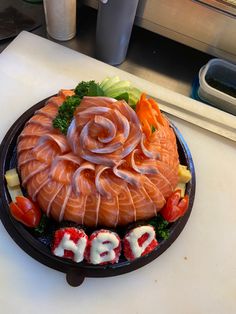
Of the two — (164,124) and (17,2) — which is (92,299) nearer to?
(164,124)

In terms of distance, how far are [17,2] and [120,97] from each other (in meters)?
1.00

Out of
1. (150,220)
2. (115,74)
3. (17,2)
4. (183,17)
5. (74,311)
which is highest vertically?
(183,17)

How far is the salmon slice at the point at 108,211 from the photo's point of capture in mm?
1149

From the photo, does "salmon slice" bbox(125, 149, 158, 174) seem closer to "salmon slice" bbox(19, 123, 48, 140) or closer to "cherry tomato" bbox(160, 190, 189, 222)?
"cherry tomato" bbox(160, 190, 189, 222)

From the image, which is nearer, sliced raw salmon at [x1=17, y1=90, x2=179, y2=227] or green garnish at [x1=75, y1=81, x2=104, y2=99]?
sliced raw salmon at [x1=17, y1=90, x2=179, y2=227]

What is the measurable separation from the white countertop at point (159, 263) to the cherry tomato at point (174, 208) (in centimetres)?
14

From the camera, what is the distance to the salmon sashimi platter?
3.71 feet

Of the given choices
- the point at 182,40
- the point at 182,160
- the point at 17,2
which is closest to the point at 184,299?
the point at 182,160

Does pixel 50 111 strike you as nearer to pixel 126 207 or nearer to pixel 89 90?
pixel 89 90

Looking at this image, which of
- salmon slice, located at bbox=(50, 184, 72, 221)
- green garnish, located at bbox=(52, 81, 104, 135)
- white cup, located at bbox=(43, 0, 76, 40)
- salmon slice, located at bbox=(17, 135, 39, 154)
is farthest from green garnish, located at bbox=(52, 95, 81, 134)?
white cup, located at bbox=(43, 0, 76, 40)

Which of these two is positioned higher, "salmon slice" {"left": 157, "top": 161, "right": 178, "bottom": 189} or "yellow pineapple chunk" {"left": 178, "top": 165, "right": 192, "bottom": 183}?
"salmon slice" {"left": 157, "top": 161, "right": 178, "bottom": 189}

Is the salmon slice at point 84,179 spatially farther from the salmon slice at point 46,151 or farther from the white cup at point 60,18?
the white cup at point 60,18

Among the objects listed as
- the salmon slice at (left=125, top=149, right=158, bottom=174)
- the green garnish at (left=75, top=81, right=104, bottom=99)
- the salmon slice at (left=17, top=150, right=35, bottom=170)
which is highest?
the green garnish at (left=75, top=81, right=104, bottom=99)

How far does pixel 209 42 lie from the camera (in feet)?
5.26
